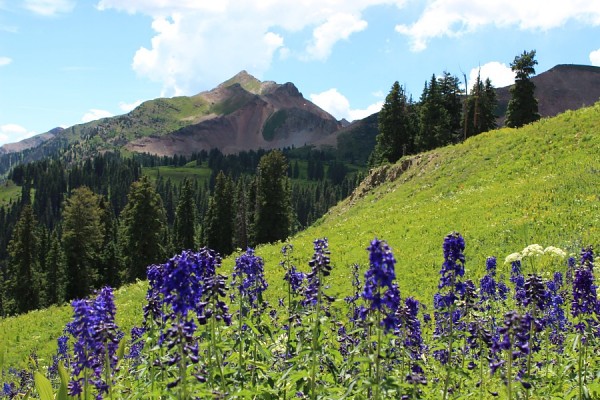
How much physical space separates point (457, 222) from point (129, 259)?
44.4m

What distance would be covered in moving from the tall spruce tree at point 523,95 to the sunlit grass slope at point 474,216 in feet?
70.3

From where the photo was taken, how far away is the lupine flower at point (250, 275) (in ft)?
23.9

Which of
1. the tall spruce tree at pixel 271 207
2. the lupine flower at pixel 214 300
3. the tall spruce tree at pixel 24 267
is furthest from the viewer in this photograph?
the tall spruce tree at pixel 271 207

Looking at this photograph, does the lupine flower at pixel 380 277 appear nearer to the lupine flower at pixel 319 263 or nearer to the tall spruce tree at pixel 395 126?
the lupine flower at pixel 319 263

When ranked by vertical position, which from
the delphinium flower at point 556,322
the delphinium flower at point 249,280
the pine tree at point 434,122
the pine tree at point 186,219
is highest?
the pine tree at point 434,122

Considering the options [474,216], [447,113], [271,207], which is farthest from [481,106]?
[474,216]

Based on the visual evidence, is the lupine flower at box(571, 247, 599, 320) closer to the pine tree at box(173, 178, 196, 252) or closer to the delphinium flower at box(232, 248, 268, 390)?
the delphinium flower at box(232, 248, 268, 390)

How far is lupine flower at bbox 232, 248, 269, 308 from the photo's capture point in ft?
23.9

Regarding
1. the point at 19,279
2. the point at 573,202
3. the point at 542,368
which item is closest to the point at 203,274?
the point at 542,368

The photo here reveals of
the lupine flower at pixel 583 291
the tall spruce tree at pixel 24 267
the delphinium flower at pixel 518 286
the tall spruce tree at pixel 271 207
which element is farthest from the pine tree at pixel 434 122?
the lupine flower at pixel 583 291

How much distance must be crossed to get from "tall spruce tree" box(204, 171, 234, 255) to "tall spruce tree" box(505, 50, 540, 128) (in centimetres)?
4304

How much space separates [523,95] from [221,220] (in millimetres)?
47029

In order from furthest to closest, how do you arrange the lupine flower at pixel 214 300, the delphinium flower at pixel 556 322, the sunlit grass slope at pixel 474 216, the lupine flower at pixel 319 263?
1. the sunlit grass slope at pixel 474 216
2. the delphinium flower at pixel 556 322
3. the lupine flower at pixel 319 263
4. the lupine flower at pixel 214 300

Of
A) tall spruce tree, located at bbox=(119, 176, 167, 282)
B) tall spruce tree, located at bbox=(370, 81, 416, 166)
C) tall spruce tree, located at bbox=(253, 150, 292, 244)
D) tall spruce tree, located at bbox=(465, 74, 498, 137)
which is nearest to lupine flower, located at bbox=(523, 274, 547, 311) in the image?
tall spruce tree, located at bbox=(119, 176, 167, 282)
